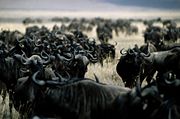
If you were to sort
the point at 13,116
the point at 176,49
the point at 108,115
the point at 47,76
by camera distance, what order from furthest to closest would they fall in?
the point at 176,49 → the point at 13,116 → the point at 47,76 → the point at 108,115

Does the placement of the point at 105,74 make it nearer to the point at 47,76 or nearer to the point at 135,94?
the point at 47,76

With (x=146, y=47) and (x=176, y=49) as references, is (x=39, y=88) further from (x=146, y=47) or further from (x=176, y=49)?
(x=146, y=47)

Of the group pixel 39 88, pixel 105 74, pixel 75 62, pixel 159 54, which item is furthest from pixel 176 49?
pixel 39 88

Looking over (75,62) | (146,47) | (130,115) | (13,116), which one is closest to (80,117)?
(130,115)

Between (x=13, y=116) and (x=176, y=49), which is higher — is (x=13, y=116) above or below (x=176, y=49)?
below

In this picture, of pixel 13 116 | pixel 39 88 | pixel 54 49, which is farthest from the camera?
pixel 54 49

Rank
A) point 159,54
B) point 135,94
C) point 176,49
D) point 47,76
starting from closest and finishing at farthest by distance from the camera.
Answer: point 135,94
point 47,76
point 176,49
point 159,54

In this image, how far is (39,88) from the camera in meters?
8.25

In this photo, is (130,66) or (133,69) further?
(130,66)

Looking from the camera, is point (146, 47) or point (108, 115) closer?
point (108, 115)

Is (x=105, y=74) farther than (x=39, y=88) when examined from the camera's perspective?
Yes

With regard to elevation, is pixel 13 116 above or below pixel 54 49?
below

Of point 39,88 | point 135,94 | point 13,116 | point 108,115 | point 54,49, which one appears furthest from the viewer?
point 54,49

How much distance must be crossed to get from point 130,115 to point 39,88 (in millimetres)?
2159
